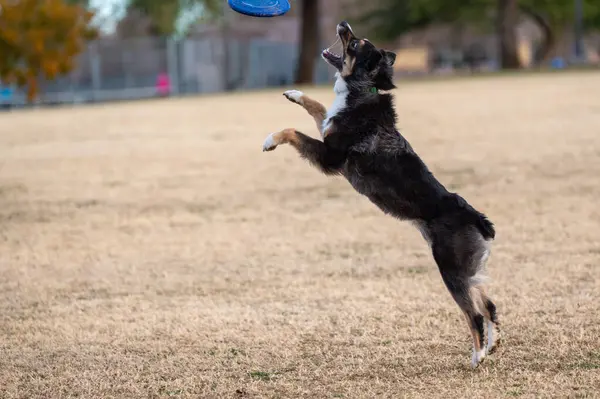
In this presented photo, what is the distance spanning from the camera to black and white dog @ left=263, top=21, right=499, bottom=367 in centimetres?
453

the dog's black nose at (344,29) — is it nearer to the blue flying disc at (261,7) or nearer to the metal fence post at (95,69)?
the blue flying disc at (261,7)

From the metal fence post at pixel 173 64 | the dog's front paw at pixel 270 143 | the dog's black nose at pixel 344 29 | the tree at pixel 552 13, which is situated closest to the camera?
the dog's front paw at pixel 270 143

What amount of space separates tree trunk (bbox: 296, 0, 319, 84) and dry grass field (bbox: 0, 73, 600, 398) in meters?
23.0

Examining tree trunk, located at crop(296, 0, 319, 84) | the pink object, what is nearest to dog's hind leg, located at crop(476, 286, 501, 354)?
the pink object

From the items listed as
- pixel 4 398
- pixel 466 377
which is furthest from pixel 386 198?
pixel 4 398

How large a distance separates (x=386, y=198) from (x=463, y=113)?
1474 cm

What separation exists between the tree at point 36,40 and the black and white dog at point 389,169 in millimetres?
29798

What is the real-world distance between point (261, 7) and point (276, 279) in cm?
213

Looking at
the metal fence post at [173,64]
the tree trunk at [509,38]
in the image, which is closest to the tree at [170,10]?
the metal fence post at [173,64]

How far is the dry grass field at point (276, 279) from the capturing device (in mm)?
4473

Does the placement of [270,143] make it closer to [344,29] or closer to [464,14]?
[344,29]

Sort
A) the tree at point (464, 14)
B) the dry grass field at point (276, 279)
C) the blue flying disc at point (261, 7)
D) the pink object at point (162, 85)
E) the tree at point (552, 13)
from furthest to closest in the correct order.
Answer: the tree at point (464, 14) → the tree at point (552, 13) → the pink object at point (162, 85) → the blue flying disc at point (261, 7) → the dry grass field at point (276, 279)

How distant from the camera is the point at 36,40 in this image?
33.3 m

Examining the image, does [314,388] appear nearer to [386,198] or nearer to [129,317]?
[386,198]
